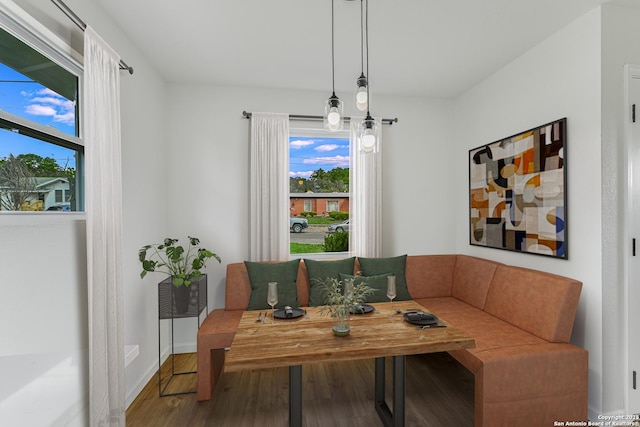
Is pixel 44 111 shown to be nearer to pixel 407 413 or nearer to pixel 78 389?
pixel 78 389

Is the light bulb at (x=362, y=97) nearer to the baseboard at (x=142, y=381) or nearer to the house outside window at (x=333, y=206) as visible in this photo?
the house outside window at (x=333, y=206)

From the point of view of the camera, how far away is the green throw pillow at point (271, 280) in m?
2.71

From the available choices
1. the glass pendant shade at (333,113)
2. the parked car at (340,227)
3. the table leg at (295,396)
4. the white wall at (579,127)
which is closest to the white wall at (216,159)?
the parked car at (340,227)

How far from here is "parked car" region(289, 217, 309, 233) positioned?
3.42 metres

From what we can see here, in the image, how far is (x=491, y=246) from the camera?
118 inches

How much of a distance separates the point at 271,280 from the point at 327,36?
208cm

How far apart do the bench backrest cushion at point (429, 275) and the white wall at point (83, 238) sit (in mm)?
2476

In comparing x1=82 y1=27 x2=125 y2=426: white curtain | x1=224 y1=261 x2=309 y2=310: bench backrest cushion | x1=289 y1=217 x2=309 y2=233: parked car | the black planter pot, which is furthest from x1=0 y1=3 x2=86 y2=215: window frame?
x1=289 y1=217 x2=309 y2=233: parked car

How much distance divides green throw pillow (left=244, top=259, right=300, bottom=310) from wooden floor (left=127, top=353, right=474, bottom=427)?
0.59 meters

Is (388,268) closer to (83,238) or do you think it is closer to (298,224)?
(298,224)

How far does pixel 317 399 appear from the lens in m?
2.28

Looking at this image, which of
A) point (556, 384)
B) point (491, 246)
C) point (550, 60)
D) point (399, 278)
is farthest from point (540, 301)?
point (550, 60)

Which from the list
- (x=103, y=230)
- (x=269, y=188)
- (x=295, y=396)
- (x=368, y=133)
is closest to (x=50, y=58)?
(x=103, y=230)

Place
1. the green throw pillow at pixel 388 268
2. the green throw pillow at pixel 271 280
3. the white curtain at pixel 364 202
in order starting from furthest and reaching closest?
the white curtain at pixel 364 202 → the green throw pillow at pixel 388 268 → the green throw pillow at pixel 271 280
